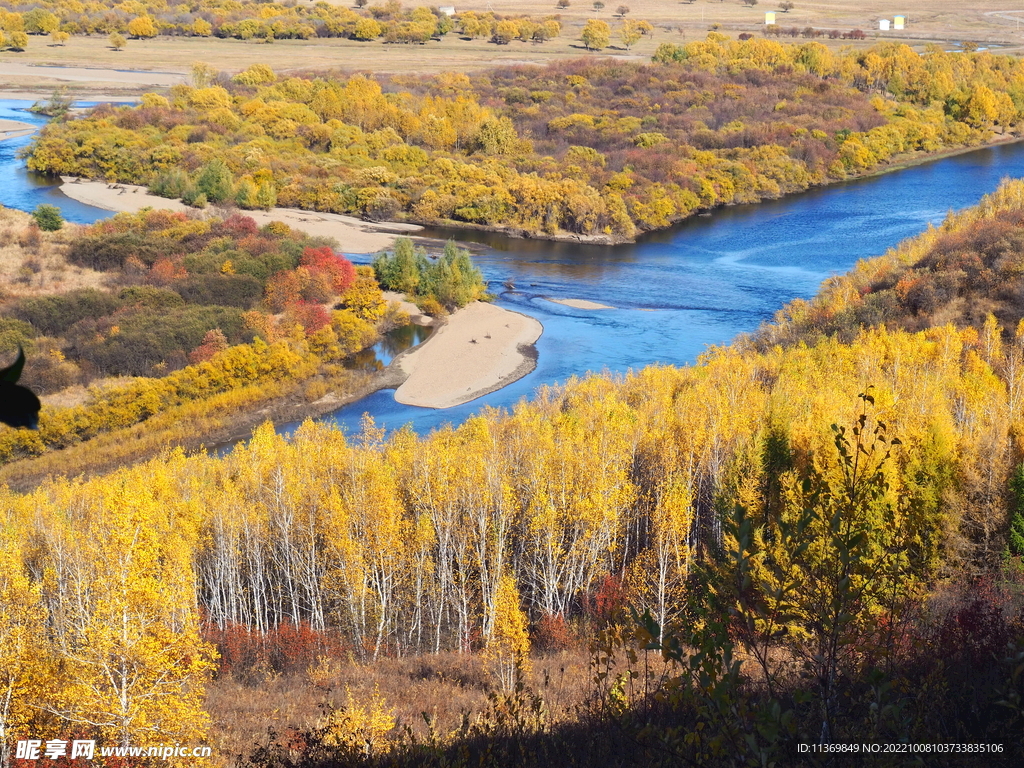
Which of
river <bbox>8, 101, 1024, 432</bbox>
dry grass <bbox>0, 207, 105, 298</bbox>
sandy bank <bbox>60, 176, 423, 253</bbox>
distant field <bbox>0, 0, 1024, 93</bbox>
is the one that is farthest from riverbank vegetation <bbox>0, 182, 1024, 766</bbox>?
distant field <bbox>0, 0, 1024, 93</bbox>

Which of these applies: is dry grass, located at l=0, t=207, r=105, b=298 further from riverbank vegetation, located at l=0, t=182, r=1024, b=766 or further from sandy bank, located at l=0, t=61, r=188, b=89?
sandy bank, located at l=0, t=61, r=188, b=89

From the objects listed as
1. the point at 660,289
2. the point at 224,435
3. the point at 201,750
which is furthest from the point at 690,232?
the point at 201,750

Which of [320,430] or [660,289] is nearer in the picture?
[320,430]

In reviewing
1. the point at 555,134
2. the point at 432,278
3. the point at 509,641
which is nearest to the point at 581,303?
→ the point at 432,278

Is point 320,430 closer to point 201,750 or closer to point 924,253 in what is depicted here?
point 201,750

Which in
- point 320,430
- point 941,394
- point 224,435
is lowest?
point 224,435

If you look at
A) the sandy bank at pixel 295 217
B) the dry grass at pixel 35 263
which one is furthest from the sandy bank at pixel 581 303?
the dry grass at pixel 35 263

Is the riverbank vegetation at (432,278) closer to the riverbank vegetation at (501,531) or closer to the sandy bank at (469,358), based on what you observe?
the sandy bank at (469,358)
